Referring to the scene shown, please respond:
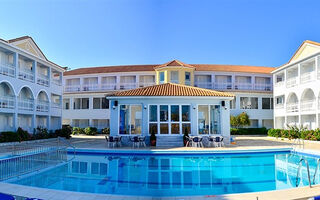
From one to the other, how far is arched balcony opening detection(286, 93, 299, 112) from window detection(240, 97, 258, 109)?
567 cm

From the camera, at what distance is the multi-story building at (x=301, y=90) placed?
24.8 m

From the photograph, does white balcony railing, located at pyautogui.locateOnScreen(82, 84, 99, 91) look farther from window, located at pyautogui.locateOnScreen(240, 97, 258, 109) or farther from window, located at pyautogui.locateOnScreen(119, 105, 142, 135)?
window, located at pyautogui.locateOnScreen(119, 105, 142, 135)

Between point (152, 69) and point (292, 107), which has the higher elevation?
point (152, 69)

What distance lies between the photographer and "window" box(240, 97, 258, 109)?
35.8 metres

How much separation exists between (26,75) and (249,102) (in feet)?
88.8

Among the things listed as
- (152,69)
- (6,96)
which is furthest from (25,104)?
(152,69)

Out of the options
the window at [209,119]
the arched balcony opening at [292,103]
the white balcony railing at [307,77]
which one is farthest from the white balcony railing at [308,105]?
the window at [209,119]

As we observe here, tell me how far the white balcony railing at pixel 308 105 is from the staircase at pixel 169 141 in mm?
14295

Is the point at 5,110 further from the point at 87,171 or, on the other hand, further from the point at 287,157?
the point at 287,157

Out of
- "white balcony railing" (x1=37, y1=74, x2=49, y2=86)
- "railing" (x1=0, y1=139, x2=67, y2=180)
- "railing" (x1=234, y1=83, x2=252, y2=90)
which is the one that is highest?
"railing" (x1=234, y1=83, x2=252, y2=90)

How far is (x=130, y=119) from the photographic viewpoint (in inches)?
771

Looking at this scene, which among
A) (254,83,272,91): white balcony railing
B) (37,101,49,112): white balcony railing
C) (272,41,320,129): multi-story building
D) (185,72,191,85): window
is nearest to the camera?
(272,41,320,129): multi-story building

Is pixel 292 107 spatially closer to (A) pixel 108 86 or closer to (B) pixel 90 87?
(A) pixel 108 86

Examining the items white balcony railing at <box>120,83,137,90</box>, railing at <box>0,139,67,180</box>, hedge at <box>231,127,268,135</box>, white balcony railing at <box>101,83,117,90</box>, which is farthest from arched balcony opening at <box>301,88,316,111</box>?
white balcony railing at <box>101,83,117,90</box>
